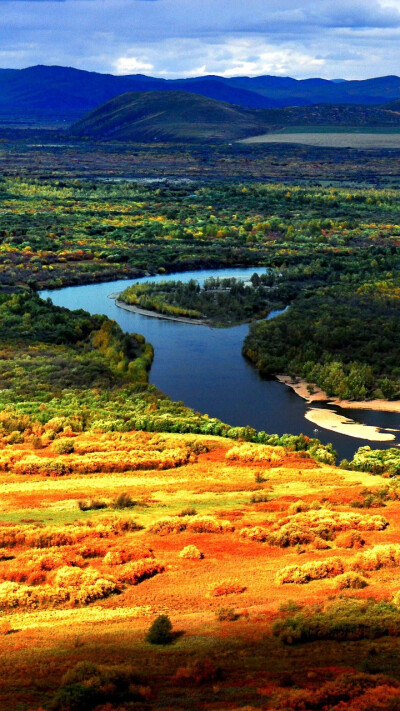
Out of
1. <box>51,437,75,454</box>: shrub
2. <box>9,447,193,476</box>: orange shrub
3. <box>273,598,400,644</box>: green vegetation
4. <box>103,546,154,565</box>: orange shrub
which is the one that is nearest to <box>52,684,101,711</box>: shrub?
<box>273,598,400,644</box>: green vegetation

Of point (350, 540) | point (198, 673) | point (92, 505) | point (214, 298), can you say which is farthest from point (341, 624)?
point (214, 298)

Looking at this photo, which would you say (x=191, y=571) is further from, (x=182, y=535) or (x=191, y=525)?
(x=191, y=525)

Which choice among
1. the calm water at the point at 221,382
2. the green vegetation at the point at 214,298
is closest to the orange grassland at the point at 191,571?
the calm water at the point at 221,382

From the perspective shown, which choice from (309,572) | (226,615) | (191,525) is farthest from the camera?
(191,525)

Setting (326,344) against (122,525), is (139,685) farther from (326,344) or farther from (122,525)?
(326,344)

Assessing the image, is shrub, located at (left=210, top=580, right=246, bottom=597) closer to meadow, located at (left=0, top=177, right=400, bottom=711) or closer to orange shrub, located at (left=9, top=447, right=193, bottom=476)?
meadow, located at (left=0, top=177, right=400, bottom=711)

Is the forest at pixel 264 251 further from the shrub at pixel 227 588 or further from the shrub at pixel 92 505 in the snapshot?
the shrub at pixel 227 588
